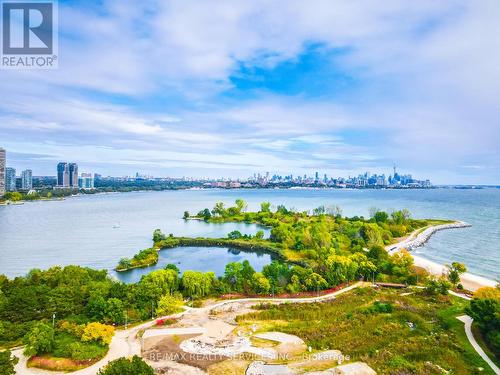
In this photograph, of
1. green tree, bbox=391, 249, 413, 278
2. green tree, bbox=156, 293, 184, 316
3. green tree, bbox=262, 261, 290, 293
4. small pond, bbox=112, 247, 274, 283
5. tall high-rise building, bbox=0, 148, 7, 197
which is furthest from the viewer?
tall high-rise building, bbox=0, 148, 7, 197

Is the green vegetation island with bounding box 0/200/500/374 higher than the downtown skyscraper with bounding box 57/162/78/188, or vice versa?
the downtown skyscraper with bounding box 57/162/78/188

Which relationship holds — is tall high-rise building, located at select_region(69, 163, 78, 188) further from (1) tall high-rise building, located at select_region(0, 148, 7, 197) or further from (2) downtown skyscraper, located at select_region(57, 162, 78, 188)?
(1) tall high-rise building, located at select_region(0, 148, 7, 197)

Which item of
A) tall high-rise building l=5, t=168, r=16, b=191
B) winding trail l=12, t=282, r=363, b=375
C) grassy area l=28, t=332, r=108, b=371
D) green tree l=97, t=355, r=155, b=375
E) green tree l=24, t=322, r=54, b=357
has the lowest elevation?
winding trail l=12, t=282, r=363, b=375

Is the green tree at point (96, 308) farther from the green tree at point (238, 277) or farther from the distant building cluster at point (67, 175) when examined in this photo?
the distant building cluster at point (67, 175)

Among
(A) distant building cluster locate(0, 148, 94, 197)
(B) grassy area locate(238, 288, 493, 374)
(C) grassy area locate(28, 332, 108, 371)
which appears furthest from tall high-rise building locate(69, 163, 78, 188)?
(C) grassy area locate(28, 332, 108, 371)

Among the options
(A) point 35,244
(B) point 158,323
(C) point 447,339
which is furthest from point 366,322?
(A) point 35,244
